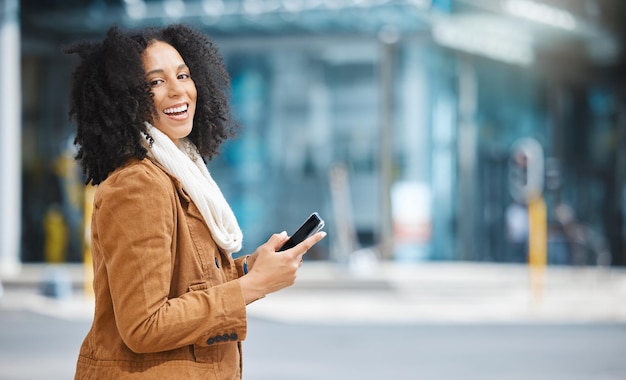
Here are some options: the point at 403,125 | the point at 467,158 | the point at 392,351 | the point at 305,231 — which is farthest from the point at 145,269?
the point at 467,158

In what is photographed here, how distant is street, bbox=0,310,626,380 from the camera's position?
8.81 meters

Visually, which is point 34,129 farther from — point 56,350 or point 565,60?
point 56,350

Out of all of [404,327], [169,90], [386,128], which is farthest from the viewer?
[386,128]

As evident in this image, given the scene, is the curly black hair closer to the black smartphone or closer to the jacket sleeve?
the jacket sleeve

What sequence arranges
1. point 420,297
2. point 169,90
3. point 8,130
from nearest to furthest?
point 169,90
point 420,297
point 8,130

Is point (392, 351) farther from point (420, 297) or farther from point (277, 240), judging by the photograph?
point (277, 240)

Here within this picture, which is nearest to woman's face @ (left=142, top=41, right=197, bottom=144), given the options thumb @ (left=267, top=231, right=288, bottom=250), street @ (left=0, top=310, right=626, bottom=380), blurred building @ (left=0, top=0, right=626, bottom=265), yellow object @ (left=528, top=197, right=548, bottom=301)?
thumb @ (left=267, top=231, right=288, bottom=250)

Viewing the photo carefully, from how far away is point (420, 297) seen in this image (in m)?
16.5

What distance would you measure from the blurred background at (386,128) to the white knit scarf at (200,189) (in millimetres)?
16915

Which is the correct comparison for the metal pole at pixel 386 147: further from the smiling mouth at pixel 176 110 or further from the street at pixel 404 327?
the smiling mouth at pixel 176 110

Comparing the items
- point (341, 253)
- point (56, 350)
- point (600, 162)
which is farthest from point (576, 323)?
point (600, 162)

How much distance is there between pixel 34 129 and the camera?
24.3m

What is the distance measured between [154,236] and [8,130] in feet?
63.1

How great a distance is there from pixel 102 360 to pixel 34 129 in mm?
22834
